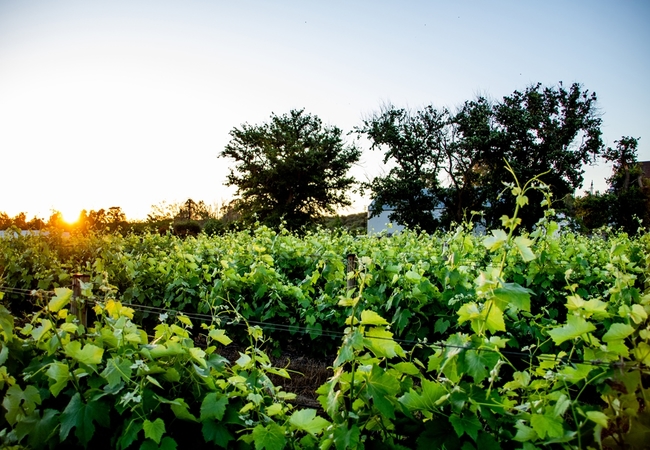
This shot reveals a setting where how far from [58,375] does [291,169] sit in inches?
1165

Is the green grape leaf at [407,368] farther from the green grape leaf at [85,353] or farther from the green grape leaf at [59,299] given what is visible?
the green grape leaf at [59,299]

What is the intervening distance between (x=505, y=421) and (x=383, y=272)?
7.99 feet

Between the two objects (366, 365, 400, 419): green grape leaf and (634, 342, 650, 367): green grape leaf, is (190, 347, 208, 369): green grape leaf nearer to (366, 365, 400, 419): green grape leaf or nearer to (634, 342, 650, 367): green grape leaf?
(366, 365, 400, 419): green grape leaf

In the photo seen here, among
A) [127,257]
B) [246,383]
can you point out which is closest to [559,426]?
[246,383]

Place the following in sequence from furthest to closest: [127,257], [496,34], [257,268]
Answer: [496,34], [127,257], [257,268]

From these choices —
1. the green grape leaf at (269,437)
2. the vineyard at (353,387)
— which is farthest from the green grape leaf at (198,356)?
the green grape leaf at (269,437)

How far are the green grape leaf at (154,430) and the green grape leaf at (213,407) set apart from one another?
15cm

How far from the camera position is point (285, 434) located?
178cm

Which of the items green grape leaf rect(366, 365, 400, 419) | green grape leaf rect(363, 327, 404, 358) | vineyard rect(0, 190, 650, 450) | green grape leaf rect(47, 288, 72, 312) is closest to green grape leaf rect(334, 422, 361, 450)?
vineyard rect(0, 190, 650, 450)

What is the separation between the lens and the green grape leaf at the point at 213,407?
175 cm

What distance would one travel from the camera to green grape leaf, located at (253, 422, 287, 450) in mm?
1645

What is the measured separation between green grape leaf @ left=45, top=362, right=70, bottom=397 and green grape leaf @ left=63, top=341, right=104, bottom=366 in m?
0.10

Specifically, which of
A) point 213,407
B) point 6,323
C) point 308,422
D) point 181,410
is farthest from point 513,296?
point 6,323

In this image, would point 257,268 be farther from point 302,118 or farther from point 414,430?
point 302,118
